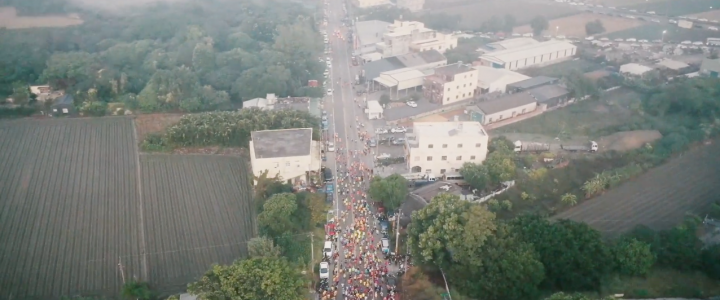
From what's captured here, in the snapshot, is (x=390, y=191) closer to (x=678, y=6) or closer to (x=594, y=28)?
(x=594, y=28)

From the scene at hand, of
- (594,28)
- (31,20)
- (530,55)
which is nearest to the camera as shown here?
(530,55)

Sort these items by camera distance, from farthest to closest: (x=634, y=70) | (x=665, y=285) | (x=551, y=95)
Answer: (x=634, y=70)
(x=551, y=95)
(x=665, y=285)

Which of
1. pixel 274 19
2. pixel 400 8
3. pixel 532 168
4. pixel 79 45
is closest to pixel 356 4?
pixel 400 8

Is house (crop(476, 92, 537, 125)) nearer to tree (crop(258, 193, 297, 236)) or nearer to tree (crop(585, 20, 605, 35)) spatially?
tree (crop(258, 193, 297, 236))

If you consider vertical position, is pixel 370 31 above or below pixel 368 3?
below

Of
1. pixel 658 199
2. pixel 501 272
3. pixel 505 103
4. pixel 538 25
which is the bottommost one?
pixel 658 199

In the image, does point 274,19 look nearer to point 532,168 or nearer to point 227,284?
point 532,168

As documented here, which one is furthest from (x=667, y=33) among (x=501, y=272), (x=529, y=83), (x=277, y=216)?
(x=277, y=216)

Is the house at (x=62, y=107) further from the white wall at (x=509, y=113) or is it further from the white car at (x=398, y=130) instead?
the white wall at (x=509, y=113)
